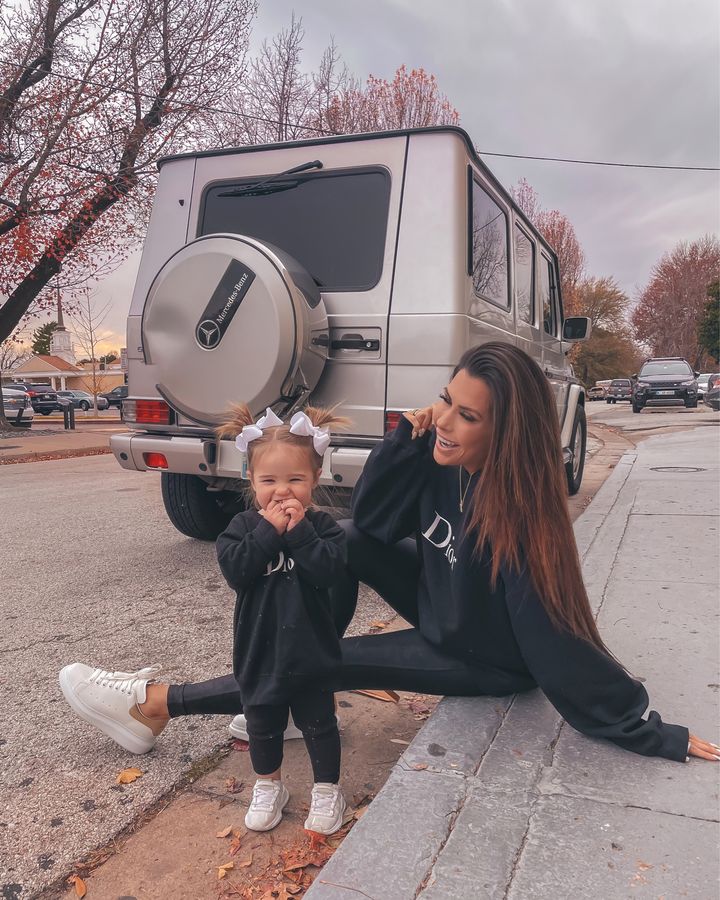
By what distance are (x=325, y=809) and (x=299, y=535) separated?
0.75 m

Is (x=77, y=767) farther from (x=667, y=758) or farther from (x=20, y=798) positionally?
(x=667, y=758)

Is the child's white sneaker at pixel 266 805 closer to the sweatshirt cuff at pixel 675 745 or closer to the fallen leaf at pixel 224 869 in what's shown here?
the fallen leaf at pixel 224 869

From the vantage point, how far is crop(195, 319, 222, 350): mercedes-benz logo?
3703 mm

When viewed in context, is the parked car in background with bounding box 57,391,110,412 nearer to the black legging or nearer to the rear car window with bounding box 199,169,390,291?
the rear car window with bounding box 199,169,390,291

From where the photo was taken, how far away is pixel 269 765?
2086 millimetres

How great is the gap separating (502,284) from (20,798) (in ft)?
12.3

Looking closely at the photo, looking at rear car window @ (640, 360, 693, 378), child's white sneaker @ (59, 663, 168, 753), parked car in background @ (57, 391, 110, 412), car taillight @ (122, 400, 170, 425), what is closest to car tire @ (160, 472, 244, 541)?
car taillight @ (122, 400, 170, 425)

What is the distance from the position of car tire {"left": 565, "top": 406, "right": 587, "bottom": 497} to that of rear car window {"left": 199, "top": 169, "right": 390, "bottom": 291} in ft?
11.6

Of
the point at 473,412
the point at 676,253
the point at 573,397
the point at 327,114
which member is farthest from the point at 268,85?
the point at 676,253

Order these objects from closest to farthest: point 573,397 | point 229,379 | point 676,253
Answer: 1. point 229,379
2. point 573,397
3. point 676,253

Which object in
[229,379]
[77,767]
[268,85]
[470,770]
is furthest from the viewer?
[268,85]

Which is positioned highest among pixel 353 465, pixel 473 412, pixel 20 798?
pixel 473 412

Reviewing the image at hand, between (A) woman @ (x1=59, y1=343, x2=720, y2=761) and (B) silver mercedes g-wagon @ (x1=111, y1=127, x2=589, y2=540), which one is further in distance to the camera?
(B) silver mercedes g-wagon @ (x1=111, y1=127, x2=589, y2=540)

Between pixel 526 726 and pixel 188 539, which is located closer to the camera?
pixel 526 726
